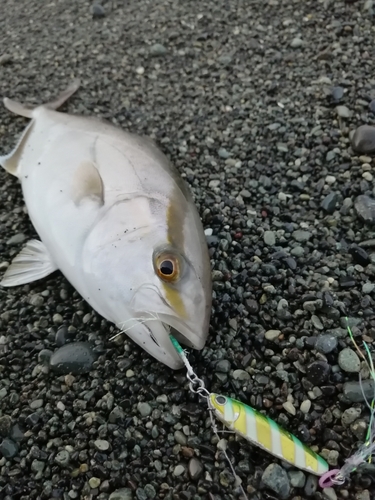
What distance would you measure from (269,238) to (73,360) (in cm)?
142

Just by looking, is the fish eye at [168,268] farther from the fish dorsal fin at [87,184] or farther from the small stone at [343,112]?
the small stone at [343,112]

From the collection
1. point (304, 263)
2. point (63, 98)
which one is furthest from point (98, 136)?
point (304, 263)

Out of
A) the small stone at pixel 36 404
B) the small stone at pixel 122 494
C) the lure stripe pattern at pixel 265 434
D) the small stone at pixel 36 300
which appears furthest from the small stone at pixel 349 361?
the small stone at pixel 36 300

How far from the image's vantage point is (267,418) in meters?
2.47

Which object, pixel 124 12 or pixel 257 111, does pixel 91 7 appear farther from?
pixel 257 111

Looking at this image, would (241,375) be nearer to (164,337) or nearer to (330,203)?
(164,337)

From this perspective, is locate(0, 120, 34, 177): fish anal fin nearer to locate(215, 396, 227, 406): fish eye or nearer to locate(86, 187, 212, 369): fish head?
locate(86, 187, 212, 369): fish head

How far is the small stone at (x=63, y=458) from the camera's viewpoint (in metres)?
2.48

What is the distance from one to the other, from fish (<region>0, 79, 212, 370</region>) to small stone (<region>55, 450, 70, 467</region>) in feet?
2.09

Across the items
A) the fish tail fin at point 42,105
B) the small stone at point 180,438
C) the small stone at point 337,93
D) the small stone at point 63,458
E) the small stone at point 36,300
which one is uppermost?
the small stone at point 337,93

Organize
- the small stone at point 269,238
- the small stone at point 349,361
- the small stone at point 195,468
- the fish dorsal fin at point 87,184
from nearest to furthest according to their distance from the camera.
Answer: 1. the small stone at point 195,468
2. the small stone at point 349,361
3. the fish dorsal fin at point 87,184
4. the small stone at point 269,238

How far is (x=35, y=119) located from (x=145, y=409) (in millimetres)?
2440

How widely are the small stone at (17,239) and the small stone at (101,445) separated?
160cm

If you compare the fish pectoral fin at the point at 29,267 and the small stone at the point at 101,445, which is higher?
the fish pectoral fin at the point at 29,267
